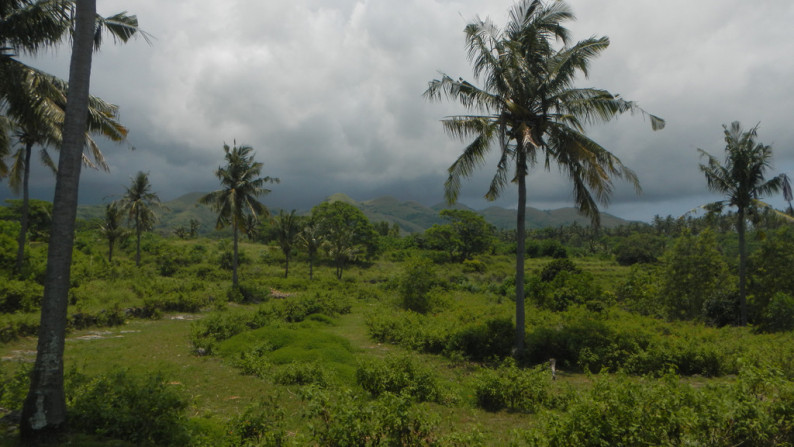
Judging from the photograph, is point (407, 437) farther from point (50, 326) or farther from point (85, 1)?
point (85, 1)

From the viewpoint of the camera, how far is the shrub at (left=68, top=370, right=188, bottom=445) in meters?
5.23

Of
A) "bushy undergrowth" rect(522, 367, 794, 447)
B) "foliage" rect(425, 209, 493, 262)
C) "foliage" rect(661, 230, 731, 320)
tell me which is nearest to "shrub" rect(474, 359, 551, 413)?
"bushy undergrowth" rect(522, 367, 794, 447)

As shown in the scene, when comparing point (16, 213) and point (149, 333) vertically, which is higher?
point (16, 213)

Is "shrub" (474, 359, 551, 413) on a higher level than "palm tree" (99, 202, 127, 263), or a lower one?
lower

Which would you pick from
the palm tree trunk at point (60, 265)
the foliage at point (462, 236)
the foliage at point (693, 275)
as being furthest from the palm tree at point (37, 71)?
the foliage at point (462, 236)

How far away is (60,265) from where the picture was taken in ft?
17.7

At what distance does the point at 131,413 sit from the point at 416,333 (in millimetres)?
11051

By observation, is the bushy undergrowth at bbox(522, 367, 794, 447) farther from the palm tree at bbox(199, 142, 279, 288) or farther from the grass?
the palm tree at bbox(199, 142, 279, 288)

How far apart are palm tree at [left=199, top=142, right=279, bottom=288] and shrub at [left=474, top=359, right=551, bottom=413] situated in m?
22.6

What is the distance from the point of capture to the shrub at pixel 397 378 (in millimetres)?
8555

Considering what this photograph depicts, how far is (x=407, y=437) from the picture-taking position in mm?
4953

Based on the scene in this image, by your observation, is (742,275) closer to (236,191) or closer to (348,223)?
(236,191)

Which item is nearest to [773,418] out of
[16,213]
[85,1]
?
[85,1]

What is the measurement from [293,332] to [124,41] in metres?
10.3
